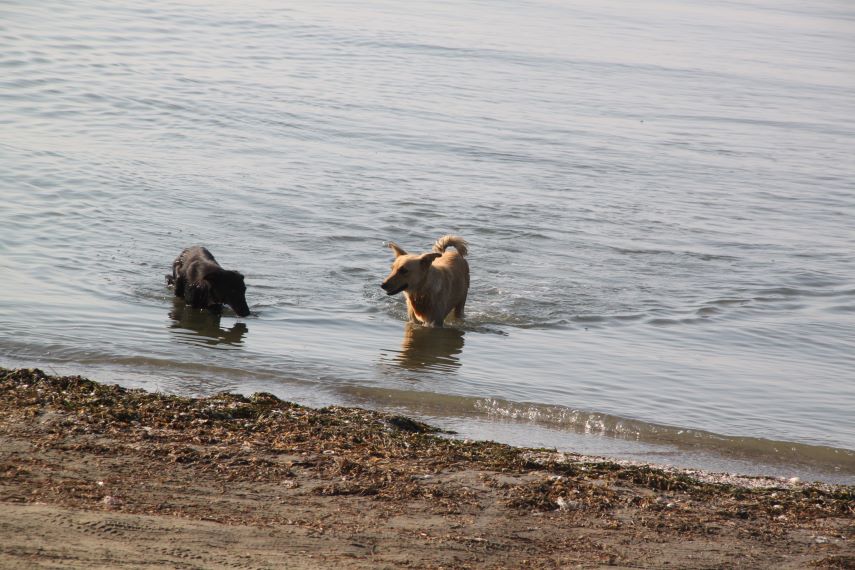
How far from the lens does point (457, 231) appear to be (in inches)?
630

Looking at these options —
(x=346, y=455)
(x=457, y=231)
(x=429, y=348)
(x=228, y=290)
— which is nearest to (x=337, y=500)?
(x=346, y=455)

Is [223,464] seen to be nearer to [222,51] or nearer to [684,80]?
[222,51]

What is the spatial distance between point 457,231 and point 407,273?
470 cm

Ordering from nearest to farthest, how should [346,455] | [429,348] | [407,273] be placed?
[346,455] < [429,348] < [407,273]

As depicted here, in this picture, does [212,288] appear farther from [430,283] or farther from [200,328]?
[430,283]

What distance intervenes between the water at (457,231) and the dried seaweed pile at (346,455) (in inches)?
39.4

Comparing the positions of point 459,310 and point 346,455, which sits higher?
point 459,310

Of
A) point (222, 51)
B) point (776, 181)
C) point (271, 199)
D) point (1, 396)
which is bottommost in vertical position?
point (1, 396)

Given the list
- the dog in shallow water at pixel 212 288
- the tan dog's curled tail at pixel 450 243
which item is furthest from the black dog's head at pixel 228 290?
the tan dog's curled tail at pixel 450 243

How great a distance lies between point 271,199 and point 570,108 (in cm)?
1359

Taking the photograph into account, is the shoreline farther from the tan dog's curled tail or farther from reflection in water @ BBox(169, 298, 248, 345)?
the tan dog's curled tail

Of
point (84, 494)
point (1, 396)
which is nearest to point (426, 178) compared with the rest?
Answer: point (1, 396)

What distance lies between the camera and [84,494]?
5406mm

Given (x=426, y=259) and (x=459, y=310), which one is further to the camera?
(x=459, y=310)
